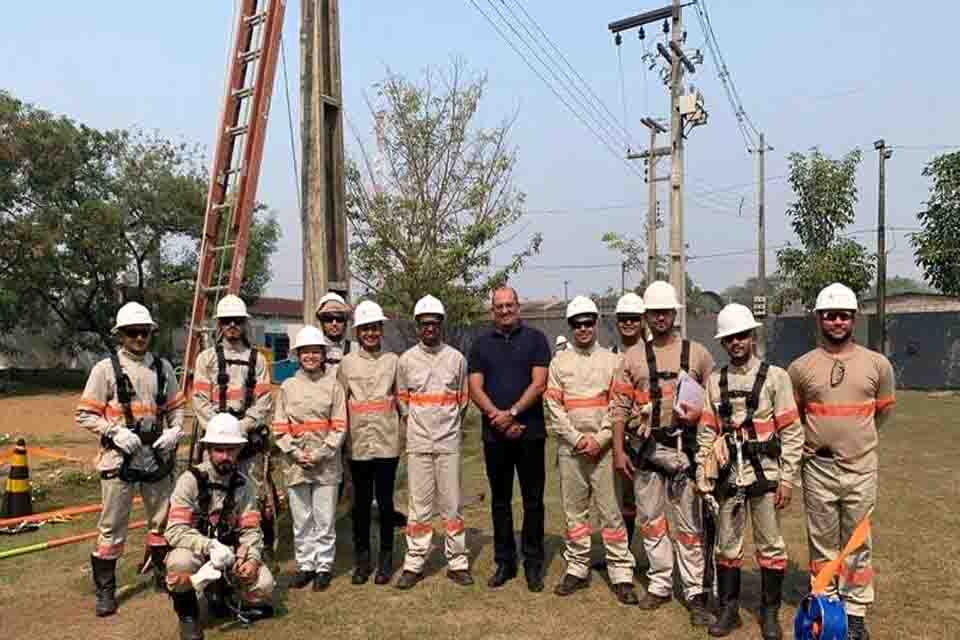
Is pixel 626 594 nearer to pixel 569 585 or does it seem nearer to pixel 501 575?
pixel 569 585

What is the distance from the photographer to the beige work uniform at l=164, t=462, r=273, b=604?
14.5ft

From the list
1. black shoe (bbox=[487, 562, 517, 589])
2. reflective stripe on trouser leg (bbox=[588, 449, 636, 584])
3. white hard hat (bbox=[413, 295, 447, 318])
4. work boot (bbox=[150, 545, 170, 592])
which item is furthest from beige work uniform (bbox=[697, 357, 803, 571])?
work boot (bbox=[150, 545, 170, 592])

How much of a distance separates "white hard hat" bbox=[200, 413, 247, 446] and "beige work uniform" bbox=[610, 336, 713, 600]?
2534 mm

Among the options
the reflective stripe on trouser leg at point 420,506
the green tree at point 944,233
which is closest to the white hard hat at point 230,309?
the reflective stripe on trouser leg at point 420,506

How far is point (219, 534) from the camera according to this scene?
15.5ft

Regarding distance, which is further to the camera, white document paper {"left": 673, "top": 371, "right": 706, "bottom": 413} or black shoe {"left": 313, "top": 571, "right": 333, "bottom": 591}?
black shoe {"left": 313, "top": 571, "right": 333, "bottom": 591}

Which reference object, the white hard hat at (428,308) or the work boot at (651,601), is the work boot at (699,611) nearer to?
the work boot at (651,601)

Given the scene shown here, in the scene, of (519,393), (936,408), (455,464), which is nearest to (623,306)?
(519,393)

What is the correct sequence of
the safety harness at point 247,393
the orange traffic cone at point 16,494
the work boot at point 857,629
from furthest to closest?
the orange traffic cone at point 16,494 → the safety harness at point 247,393 → the work boot at point 857,629

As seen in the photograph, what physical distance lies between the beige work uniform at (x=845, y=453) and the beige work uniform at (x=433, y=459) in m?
2.44

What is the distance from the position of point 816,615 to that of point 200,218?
27033mm

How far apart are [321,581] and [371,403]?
1360mm

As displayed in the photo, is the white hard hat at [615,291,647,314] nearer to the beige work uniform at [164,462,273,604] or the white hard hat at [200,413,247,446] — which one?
the white hard hat at [200,413,247,446]

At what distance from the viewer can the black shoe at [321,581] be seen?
5.40 metres
